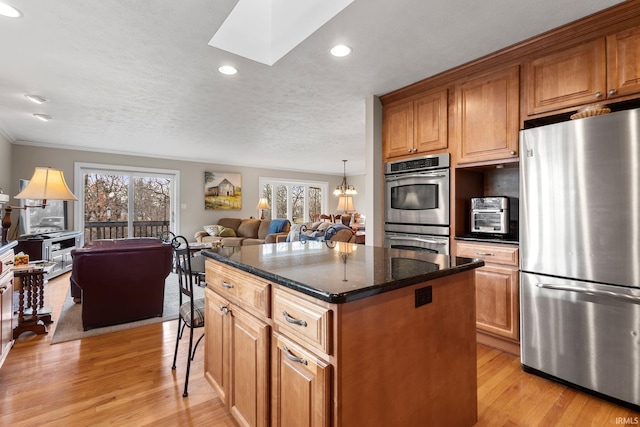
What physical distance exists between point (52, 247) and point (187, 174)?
319 centimetres

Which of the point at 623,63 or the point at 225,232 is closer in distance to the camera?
the point at 623,63

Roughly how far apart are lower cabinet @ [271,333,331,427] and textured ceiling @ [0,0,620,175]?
190cm

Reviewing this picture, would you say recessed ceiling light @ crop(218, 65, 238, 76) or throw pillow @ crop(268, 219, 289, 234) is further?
throw pillow @ crop(268, 219, 289, 234)

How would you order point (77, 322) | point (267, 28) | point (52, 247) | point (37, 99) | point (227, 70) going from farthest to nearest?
point (52, 247), point (37, 99), point (77, 322), point (227, 70), point (267, 28)

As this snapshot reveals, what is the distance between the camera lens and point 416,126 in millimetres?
3055

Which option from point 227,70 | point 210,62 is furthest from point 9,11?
point 227,70

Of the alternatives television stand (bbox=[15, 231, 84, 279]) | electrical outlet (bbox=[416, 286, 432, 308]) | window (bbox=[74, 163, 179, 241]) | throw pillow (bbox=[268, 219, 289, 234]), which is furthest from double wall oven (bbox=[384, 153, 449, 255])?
window (bbox=[74, 163, 179, 241])

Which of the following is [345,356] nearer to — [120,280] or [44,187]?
[120,280]

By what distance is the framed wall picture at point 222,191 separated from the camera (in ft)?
25.7

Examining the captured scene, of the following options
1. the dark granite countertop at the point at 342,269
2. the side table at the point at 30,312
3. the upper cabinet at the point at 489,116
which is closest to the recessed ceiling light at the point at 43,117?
the side table at the point at 30,312

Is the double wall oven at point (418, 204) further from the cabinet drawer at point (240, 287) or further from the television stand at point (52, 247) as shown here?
the television stand at point (52, 247)

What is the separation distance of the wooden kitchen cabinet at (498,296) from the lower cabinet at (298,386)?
196 centimetres

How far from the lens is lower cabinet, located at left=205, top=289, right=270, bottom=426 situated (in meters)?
1.29

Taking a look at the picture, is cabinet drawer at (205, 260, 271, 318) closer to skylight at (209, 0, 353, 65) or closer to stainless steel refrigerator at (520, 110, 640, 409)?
skylight at (209, 0, 353, 65)
